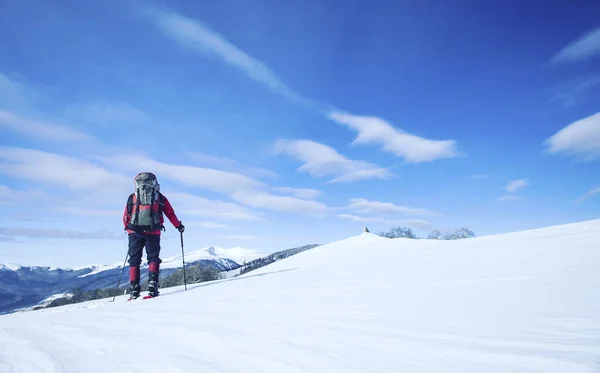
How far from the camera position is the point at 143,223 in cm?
723

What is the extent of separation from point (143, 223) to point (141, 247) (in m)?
0.64

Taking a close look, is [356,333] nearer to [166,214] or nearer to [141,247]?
[141,247]

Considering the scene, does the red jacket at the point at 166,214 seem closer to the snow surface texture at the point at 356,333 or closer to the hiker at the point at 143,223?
the hiker at the point at 143,223

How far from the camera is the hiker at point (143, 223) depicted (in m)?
7.23

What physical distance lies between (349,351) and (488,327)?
1312mm

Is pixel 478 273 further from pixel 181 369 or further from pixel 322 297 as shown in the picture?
pixel 181 369

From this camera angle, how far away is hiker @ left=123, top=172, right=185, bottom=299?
7.23m

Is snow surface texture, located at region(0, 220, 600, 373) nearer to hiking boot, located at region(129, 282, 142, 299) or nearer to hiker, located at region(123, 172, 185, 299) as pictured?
hiking boot, located at region(129, 282, 142, 299)

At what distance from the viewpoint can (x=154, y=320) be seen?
3.30 metres

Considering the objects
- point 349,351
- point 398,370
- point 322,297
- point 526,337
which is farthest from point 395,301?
point 398,370

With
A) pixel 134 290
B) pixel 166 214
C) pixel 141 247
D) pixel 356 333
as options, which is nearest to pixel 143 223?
pixel 141 247

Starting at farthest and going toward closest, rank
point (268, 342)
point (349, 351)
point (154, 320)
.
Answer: point (154, 320)
point (268, 342)
point (349, 351)

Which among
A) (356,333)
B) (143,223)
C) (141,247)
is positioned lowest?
(356,333)

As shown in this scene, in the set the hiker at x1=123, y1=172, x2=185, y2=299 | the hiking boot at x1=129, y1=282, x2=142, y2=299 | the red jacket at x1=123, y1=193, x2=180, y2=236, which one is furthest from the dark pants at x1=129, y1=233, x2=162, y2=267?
the hiking boot at x1=129, y1=282, x2=142, y2=299
